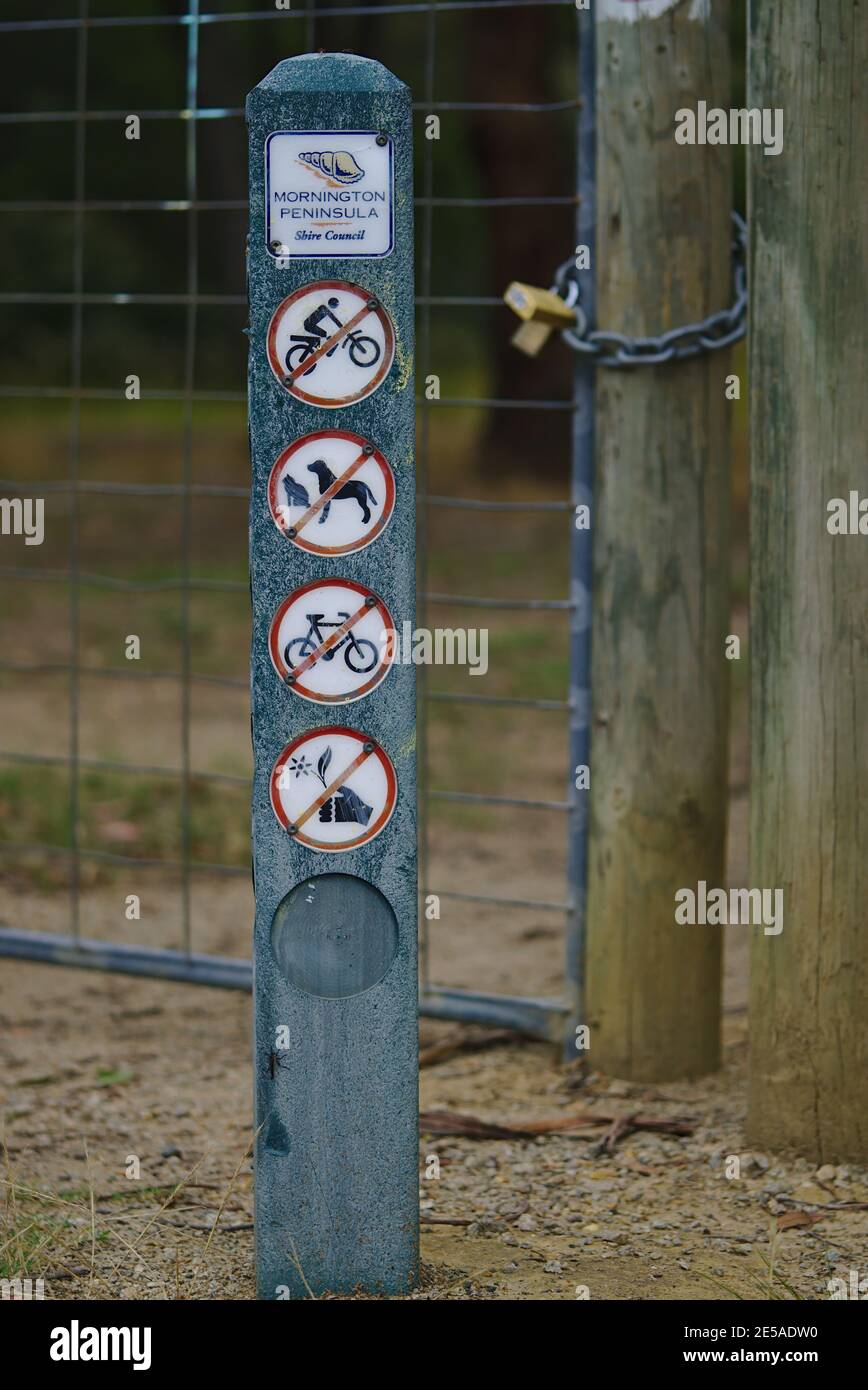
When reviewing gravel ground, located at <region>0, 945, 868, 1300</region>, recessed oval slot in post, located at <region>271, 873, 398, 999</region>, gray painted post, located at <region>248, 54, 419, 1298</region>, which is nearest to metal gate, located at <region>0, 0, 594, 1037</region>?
gravel ground, located at <region>0, 945, 868, 1300</region>

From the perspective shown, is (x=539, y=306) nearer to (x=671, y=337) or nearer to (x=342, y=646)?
(x=671, y=337)

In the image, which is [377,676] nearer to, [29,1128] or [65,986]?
[29,1128]

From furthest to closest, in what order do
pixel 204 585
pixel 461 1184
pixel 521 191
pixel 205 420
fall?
pixel 205 420 → pixel 521 191 → pixel 204 585 → pixel 461 1184

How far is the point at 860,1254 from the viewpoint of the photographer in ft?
10.1

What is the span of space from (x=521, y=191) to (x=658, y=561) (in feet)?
33.5

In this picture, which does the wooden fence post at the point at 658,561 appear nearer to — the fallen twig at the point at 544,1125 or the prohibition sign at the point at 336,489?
the fallen twig at the point at 544,1125

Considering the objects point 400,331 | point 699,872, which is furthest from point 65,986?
point 400,331

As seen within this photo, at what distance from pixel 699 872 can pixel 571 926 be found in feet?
1.09

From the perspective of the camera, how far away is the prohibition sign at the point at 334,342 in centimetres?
264

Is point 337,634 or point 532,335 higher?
point 532,335

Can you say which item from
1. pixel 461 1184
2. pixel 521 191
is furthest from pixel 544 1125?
pixel 521 191

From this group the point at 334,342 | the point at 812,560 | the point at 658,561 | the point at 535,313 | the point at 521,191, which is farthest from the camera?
the point at 521,191

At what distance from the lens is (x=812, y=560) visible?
333 cm

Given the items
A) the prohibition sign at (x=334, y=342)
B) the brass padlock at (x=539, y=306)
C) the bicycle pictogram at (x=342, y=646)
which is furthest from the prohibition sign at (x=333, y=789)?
the brass padlock at (x=539, y=306)
